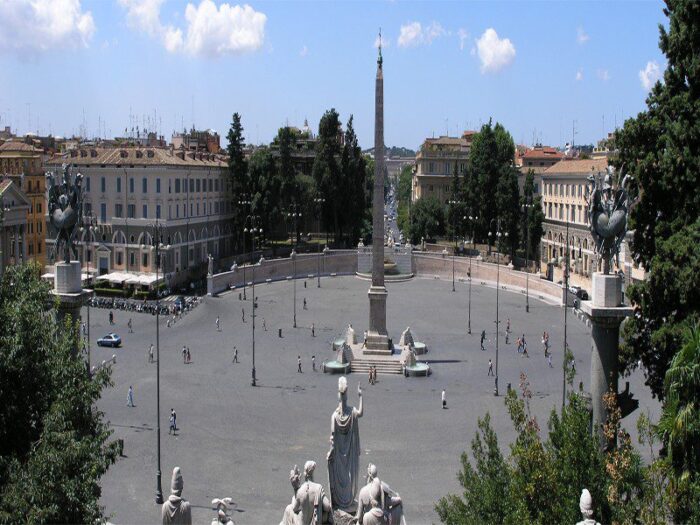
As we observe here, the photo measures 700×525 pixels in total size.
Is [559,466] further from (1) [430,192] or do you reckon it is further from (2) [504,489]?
(1) [430,192]

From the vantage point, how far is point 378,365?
4038 cm

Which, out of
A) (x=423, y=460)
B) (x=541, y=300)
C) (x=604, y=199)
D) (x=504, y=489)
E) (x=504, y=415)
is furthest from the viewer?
(x=541, y=300)

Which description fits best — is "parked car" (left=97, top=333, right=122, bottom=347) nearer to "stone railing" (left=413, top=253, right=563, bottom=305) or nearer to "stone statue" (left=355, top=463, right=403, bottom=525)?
"stone railing" (left=413, top=253, right=563, bottom=305)

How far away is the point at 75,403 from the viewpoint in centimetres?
1427

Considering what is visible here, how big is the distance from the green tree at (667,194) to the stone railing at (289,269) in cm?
4304

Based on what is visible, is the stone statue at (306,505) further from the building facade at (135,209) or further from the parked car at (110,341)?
the building facade at (135,209)

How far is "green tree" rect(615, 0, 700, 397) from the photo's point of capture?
62.7ft

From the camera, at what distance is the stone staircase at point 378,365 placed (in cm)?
3997

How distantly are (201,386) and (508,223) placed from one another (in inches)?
1613

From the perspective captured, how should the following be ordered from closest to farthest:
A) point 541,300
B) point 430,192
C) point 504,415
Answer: point 504,415 → point 541,300 → point 430,192

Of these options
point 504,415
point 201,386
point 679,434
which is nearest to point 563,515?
point 679,434

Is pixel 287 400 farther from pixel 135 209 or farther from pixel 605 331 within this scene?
pixel 135 209

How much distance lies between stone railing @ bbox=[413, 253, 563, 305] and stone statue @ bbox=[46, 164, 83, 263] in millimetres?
43185

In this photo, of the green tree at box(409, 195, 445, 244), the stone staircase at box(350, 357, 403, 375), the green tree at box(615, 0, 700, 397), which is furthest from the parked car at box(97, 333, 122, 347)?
the green tree at box(409, 195, 445, 244)
